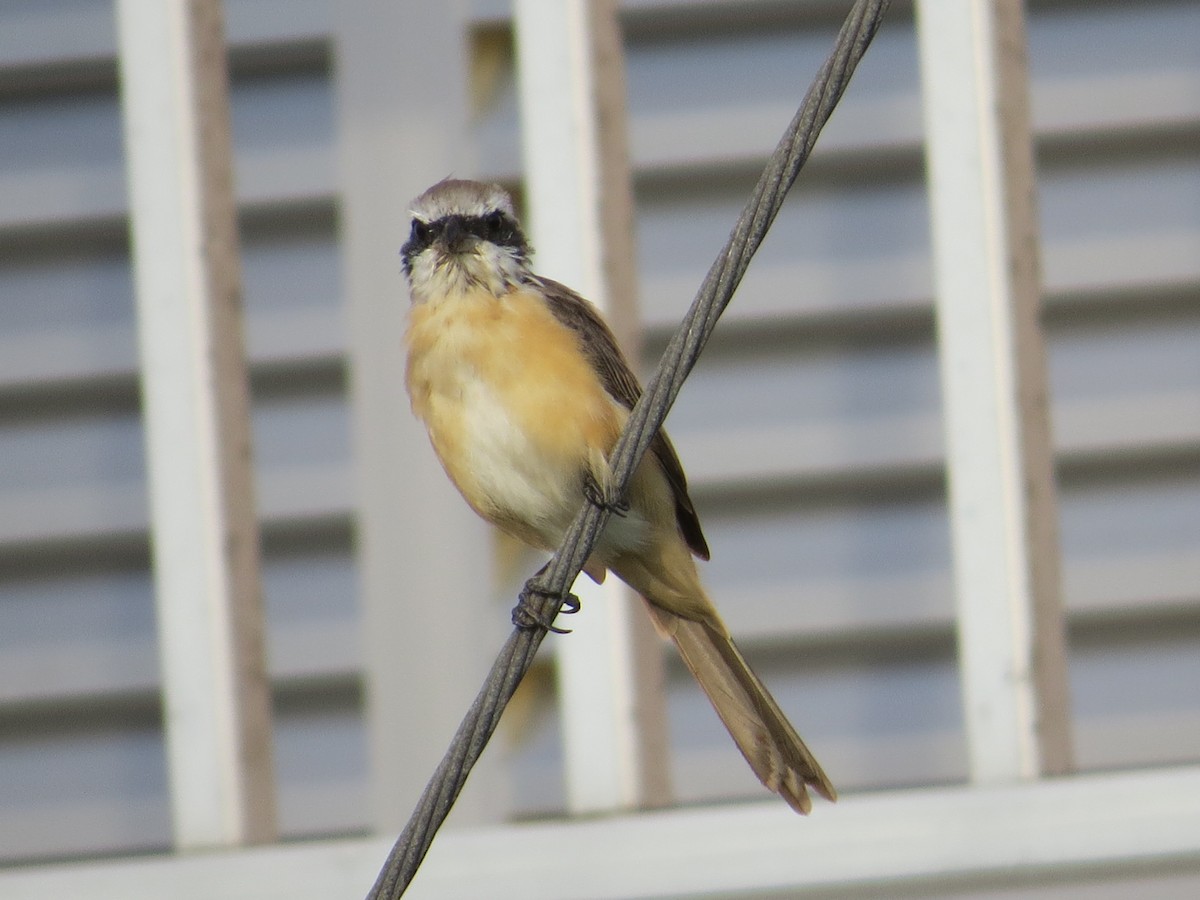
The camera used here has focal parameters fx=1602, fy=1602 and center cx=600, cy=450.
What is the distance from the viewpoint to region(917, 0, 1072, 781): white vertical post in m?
3.58

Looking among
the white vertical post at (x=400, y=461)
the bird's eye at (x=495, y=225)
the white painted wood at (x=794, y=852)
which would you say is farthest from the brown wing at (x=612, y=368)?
the white vertical post at (x=400, y=461)

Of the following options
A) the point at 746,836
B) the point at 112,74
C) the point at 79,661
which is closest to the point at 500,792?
the point at 746,836

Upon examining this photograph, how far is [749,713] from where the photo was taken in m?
2.93

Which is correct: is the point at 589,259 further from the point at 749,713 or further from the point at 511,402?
the point at 749,713

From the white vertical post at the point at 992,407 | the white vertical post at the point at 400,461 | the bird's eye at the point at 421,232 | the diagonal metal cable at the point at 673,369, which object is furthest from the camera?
the white vertical post at the point at 400,461

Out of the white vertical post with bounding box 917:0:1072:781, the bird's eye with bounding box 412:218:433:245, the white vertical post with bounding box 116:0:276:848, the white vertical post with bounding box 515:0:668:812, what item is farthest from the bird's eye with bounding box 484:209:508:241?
the white vertical post with bounding box 917:0:1072:781

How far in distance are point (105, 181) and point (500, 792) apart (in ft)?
6.29

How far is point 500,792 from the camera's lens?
413 centimetres

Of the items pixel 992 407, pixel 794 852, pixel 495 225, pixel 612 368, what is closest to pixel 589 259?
pixel 495 225

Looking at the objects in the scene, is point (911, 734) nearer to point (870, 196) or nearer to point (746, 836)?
point (746, 836)

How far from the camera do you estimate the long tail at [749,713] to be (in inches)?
111

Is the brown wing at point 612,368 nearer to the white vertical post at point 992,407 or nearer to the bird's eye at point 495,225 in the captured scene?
the bird's eye at point 495,225

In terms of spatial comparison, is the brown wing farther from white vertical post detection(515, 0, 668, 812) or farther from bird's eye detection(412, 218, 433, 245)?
white vertical post detection(515, 0, 668, 812)

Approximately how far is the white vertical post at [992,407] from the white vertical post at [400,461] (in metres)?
1.27
